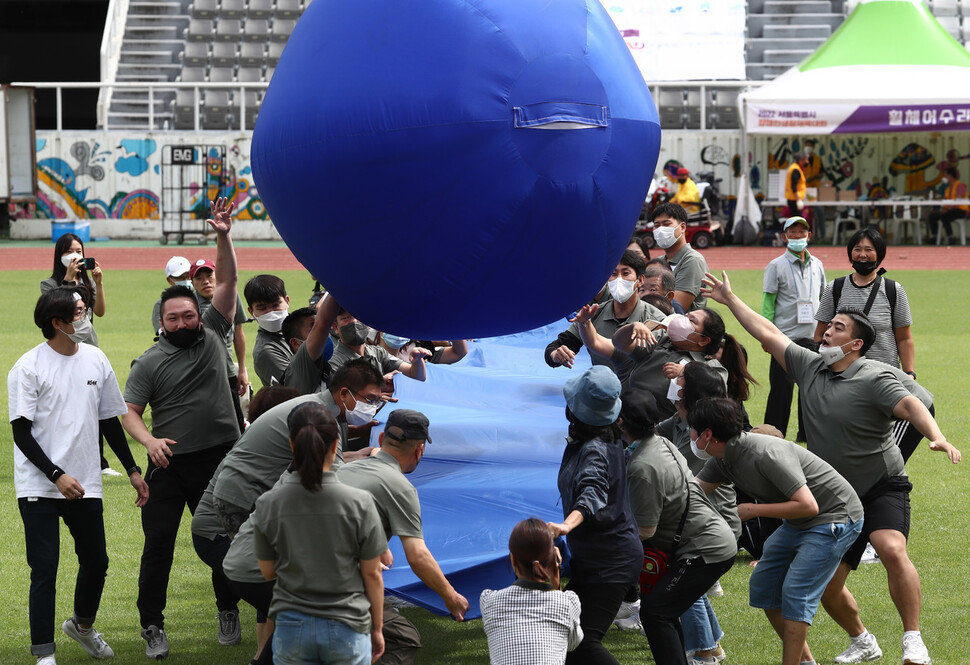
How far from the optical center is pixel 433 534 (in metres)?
5.91

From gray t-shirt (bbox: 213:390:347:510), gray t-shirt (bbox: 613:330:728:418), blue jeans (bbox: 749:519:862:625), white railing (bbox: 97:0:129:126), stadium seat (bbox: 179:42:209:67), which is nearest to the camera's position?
gray t-shirt (bbox: 213:390:347:510)

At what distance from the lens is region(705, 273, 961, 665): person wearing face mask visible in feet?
17.6

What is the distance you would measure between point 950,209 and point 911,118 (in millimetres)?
3352

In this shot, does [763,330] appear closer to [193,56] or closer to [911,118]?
[911,118]

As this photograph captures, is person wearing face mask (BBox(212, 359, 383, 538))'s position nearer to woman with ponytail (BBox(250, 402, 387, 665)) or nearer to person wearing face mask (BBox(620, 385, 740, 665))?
woman with ponytail (BBox(250, 402, 387, 665))

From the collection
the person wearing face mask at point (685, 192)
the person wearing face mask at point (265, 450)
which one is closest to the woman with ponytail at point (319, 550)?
the person wearing face mask at point (265, 450)

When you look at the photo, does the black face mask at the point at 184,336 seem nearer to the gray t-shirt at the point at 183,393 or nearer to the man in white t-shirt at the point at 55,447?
the gray t-shirt at the point at 183,393

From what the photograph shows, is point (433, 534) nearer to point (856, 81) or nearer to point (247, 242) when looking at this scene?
point (856, 81)

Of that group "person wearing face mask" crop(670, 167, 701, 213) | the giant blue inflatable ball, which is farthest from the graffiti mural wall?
the giant blue inflatable ball

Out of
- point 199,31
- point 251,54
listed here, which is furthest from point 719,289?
point 199,31

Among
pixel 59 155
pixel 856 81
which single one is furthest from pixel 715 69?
pixel 59 155

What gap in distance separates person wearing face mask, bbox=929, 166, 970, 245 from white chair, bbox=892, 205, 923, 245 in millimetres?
356

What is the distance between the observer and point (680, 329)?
609cm

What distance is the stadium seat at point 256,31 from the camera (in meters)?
32.4
